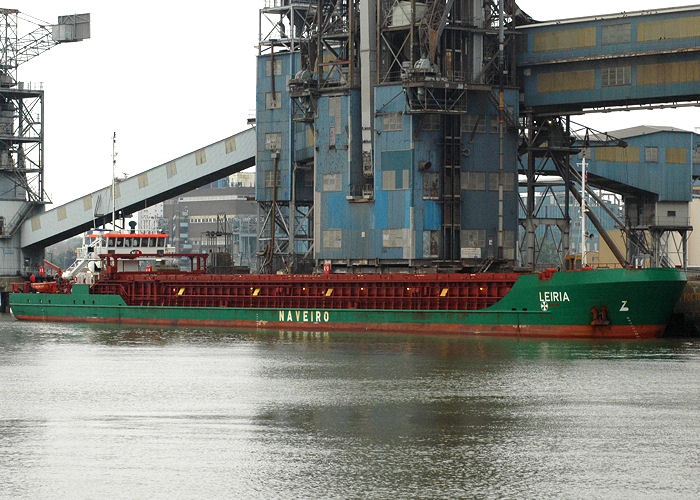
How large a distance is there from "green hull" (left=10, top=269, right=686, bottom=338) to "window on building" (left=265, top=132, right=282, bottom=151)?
1616 centimetres

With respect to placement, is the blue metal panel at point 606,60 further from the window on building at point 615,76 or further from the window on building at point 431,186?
the window on building at point 431,186

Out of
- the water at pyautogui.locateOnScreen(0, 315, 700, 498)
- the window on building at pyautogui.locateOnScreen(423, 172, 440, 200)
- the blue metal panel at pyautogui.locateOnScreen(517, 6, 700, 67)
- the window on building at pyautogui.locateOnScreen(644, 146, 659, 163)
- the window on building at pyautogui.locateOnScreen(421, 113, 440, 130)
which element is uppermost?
the blue metal panel at pyautogui.locateOnScreen(517, 6, 700, 67)

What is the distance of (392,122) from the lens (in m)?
62.4

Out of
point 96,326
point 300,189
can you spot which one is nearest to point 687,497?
point 96,326

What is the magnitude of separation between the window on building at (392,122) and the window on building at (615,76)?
1156 cm

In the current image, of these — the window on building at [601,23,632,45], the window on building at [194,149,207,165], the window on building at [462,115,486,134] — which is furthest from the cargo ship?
the window on building at [601,23,632,45]

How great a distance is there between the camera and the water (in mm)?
23953

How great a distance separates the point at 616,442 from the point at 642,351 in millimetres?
19469

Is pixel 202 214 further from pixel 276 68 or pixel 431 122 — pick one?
pixel 431 122

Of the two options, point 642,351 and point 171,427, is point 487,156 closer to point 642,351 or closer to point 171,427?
point 642,351

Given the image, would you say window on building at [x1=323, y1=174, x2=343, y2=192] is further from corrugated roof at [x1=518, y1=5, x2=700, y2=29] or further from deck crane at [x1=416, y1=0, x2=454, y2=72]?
corrugated roof at [x1=518, y1=5, x2=700, y2=29]

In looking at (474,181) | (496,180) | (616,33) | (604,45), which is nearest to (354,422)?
(474,181)

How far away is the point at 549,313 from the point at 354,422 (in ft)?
77.9

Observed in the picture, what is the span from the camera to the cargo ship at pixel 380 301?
50781mm
